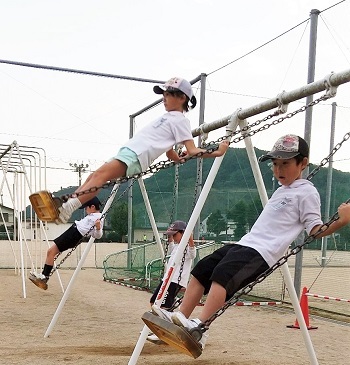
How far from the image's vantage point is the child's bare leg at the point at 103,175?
3805 mm

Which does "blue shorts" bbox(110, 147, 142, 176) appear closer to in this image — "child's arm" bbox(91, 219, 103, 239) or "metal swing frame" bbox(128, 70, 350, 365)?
"metal swing frame" bbox(128, 70, 350, 365)

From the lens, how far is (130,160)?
388 cm

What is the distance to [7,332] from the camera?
6.07 m

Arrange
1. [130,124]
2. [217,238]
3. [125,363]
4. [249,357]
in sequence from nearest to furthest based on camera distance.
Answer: [125,363] < [249,357] < [217,238] < [130,124]

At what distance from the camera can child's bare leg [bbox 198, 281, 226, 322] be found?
3.23 meters

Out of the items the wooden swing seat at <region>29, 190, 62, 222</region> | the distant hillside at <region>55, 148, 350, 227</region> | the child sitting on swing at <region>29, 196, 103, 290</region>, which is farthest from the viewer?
the distant hillside at <region>55, 148, 350, 227</region>

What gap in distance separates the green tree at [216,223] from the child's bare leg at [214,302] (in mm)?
7724

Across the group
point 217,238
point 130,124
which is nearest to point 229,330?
point 217,238

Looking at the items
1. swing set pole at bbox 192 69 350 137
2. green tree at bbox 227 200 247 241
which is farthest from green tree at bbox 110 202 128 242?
swing set pole at bbox 192 69 350 137

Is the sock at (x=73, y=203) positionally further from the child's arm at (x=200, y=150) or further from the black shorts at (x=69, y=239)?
the black shorts at (x=69, y=239)

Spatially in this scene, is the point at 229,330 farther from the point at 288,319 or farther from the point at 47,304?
the point at 47,304

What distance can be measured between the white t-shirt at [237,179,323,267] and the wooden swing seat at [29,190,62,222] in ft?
4.20

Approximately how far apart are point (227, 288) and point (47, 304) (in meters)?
6.04

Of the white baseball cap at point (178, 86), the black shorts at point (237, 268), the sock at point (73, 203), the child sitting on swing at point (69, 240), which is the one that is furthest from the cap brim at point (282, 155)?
the child sitting on swing at point (69, 240)
